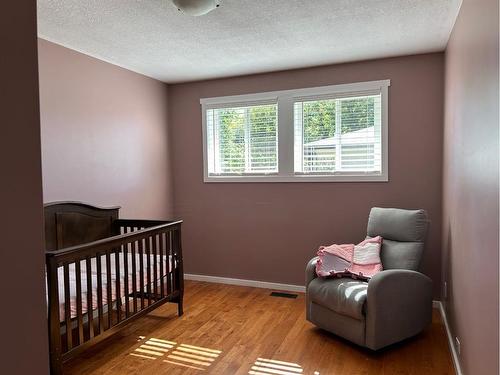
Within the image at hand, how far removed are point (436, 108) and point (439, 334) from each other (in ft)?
6.53

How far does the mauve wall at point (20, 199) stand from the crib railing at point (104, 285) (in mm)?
1381

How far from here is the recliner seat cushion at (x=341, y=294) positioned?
2.73 metres

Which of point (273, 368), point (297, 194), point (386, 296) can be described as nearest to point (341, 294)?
point (386, 296)

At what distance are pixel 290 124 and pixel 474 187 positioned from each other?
2.37m

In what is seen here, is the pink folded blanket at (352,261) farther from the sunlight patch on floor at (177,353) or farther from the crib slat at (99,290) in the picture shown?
the crib slat at (99,290)

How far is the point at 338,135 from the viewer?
12.8 feet

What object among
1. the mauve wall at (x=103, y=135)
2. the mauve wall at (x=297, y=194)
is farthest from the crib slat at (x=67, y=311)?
the mauve wall at (x=297, y=194)

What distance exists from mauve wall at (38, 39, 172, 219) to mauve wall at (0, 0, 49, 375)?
2.39 metres

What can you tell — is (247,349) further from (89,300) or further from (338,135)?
(338,135)

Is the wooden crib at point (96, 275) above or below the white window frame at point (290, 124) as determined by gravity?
below

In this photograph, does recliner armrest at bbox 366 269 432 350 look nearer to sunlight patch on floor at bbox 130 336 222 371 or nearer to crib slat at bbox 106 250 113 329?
sunlight patch on floor at bbox 130 336 222 371

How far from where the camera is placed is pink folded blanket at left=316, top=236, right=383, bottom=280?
10.2 feet

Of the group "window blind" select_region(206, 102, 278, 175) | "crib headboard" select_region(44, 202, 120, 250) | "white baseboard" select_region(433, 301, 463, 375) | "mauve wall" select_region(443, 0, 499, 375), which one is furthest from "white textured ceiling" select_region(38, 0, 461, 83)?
"white baseboard" select_region(433, 301, 463, 375)

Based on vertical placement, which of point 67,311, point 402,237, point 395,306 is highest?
point 402,237
